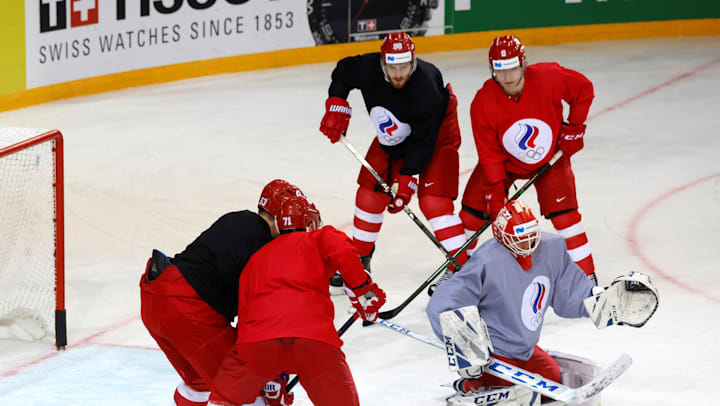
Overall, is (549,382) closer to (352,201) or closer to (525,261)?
(525,261)

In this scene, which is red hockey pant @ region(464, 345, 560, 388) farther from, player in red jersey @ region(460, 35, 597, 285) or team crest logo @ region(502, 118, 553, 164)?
team crest logo @ region(502, 118, 553, 164)

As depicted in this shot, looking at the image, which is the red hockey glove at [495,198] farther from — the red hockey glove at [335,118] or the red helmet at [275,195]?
the red helmet at [275,195]

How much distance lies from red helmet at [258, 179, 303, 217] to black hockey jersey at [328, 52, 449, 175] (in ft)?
4.35

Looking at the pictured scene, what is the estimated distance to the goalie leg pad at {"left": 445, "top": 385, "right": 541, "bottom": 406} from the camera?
350cm

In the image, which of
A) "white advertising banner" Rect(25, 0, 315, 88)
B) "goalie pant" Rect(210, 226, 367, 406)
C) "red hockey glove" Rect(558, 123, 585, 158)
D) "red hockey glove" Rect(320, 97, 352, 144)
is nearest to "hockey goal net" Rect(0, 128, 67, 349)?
"red hockey glove" Rect(320, 97, 352, 144)

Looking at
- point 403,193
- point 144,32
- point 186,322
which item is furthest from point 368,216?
point 144,32

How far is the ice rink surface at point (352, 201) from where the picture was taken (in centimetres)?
414

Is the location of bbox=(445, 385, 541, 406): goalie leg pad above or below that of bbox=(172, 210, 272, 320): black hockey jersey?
below

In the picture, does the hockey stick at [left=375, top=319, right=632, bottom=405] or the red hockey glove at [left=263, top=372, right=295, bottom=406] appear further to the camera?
the red hockey glove at [left=263, top=372, right=295, bottom=406]

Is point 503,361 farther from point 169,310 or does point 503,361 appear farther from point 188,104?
point 188,104

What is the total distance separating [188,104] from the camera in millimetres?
8648

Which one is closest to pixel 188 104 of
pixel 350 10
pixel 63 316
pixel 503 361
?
pixel 350 10

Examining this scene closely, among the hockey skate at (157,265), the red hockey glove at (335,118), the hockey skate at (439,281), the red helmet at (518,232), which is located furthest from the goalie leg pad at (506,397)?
the red hockey glove at (335,118)

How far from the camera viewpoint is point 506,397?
139 inches
